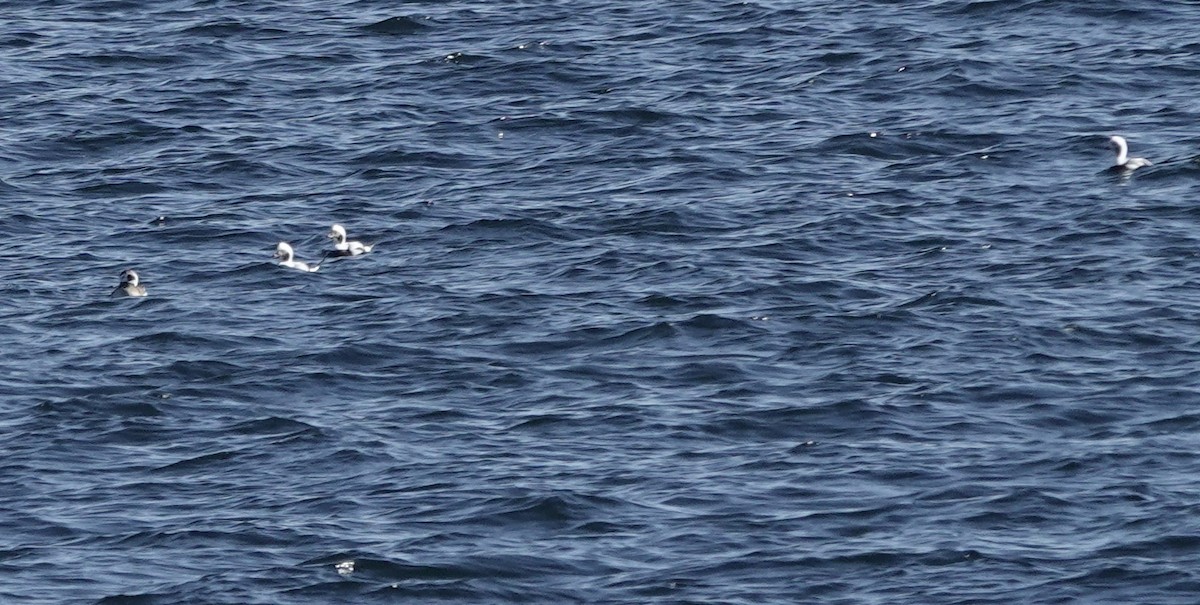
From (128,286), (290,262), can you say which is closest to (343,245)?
(290,262)

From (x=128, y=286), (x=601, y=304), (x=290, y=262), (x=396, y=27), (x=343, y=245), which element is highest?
(x=396, y=27)

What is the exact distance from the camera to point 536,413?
32.9 metres

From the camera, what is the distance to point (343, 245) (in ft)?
131

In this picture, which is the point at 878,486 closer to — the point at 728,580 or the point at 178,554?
the point at 728,580

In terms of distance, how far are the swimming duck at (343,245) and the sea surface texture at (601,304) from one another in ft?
0.91

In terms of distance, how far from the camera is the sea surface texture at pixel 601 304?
28.8 meters

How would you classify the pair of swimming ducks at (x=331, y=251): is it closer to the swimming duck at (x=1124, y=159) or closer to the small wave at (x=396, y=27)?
the swimming duck at (x=1124, y=159)

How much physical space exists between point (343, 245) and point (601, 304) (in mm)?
4963

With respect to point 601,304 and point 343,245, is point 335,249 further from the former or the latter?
point 601,304

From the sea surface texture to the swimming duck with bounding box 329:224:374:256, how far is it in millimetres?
276

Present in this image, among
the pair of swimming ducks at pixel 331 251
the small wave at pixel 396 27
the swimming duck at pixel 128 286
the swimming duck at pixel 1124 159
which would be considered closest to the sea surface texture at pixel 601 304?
the small wave at pixel 396 27

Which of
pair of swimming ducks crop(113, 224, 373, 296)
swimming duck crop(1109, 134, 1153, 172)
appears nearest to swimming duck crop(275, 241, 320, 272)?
→ pair of swimming ducks crop(113, 224, 373, 296)

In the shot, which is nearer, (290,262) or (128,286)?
(128,286)

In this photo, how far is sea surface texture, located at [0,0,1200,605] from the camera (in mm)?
28750
